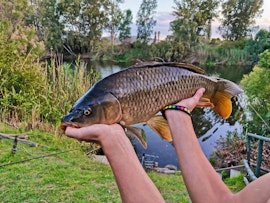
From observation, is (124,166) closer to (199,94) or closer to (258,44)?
(199,94)

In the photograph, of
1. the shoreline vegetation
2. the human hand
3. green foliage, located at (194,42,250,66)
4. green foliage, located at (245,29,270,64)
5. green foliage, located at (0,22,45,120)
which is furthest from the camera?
green foliage, located at (194,42,250,66)

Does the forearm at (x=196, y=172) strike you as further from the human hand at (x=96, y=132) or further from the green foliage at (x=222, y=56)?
the green foliage at (x=222, y=56)

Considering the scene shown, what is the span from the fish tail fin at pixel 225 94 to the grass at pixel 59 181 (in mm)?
1937

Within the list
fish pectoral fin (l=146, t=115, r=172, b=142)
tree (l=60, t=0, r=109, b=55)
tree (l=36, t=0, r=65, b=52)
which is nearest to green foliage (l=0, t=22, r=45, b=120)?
fish pectoral fin (l=146, t=115, r=172, b=142)

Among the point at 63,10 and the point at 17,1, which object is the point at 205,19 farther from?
the point at 17,1

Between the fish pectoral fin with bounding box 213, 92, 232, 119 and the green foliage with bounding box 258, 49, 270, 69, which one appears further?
the green foliage with bounding box 258, 49, 270, 69

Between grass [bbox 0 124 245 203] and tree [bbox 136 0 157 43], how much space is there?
2717cm

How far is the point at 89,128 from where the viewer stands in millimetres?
1003

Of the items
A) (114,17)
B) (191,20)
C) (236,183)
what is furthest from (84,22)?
(236,183)

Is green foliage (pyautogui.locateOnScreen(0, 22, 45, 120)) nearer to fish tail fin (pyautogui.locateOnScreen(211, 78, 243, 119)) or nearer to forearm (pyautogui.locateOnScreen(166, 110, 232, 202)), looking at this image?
fish tail fin (pyautogui.locateOnScreen(211, 78, 243, 119))

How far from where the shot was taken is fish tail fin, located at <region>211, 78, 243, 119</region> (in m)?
1.27

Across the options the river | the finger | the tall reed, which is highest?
the finger

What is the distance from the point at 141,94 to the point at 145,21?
31.9 meters

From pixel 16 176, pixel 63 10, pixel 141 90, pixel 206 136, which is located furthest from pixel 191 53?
pixel 141 90
